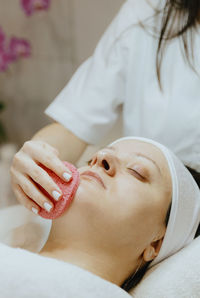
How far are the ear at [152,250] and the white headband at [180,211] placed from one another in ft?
0.05

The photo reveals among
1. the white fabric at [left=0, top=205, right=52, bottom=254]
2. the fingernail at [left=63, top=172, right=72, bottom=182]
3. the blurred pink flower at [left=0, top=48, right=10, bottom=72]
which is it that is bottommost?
the white fabric at [left=0, top=205, right=52, bottom=254]

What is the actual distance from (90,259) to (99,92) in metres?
0.59

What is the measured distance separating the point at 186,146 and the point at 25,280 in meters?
0.67

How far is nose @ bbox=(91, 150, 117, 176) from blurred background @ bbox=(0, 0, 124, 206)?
114 cm

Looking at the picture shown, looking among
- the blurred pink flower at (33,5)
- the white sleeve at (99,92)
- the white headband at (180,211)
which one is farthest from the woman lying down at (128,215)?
the blurred pink flower at (33,5)

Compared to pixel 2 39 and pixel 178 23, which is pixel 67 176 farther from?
pixel 2 39

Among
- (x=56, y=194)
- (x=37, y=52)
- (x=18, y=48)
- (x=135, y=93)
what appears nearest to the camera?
(x=56, y=194)

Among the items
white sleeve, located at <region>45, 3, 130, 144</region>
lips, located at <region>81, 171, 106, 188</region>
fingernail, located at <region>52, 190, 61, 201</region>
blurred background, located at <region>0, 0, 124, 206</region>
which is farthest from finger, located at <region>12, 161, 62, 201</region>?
blurred background, located at <region>0, 0, 124, 206</region>

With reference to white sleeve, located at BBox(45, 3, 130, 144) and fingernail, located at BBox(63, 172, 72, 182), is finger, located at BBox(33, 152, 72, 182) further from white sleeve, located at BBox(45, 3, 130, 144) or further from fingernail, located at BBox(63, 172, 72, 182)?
white sleeve, located at BBox(45, 3, 130, 144)

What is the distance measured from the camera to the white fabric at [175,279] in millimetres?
977

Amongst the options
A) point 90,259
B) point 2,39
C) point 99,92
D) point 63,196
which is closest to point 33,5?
point 2,39

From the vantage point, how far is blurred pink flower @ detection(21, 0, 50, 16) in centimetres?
210

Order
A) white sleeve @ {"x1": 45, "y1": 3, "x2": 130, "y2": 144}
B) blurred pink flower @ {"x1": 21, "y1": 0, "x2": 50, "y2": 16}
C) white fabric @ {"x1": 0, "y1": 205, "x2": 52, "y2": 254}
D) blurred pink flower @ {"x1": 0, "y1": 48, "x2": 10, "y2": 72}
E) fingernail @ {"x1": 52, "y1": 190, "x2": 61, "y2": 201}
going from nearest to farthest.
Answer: fingernail @ {"x1": 52, "y1": 190, "x2": 61, "y2": 201}
white fabric @ {"x1": 0, "y1": 205, "x2": 52, "y2": 254}
white sleeve @ {"x1": 45, "y1": 3, "x2": 130, "y2": 144}
blurred pink flower @ {"x1": 21, "y1": 0, "x2": 50, "y2": 16}
blurred pink flower @ {"x1": 0, "y1": 48, "x2": 10, "y2": 72}

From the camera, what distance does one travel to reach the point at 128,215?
102 cm
